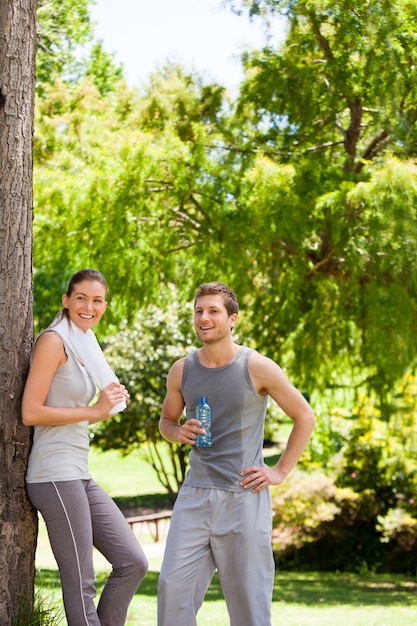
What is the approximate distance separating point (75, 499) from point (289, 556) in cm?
1085

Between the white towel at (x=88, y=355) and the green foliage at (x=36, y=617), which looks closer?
the white towel at (x=88, y=355)

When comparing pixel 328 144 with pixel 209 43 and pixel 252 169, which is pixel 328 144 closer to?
pixel 252 169

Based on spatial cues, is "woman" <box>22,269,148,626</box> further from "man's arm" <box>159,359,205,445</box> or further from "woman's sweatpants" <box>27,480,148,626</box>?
"man's arm" <box>159,359,205,445</box>

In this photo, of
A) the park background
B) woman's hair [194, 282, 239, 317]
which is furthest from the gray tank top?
the park background

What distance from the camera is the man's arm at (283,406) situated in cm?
421

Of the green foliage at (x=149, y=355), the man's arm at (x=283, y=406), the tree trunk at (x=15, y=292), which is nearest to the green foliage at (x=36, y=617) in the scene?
the tree trunk at (x=15, y=292)

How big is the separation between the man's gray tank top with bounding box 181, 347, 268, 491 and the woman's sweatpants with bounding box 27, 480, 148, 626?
0.42 meters

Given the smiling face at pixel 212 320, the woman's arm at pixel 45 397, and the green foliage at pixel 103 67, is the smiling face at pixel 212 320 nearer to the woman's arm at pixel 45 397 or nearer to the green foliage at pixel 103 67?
the woman's arm at pixel 45 397

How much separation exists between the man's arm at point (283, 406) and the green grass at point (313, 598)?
147 centimetres

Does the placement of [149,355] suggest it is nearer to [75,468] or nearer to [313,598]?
[313,598]

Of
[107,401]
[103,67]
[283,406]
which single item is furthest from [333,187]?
[103,67]

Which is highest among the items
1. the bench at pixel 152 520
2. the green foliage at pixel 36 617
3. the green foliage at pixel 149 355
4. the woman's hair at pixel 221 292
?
the green foliage at pixel 149 355

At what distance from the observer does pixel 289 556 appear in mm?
14297

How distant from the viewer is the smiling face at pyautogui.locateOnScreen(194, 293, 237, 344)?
4.30 metres
